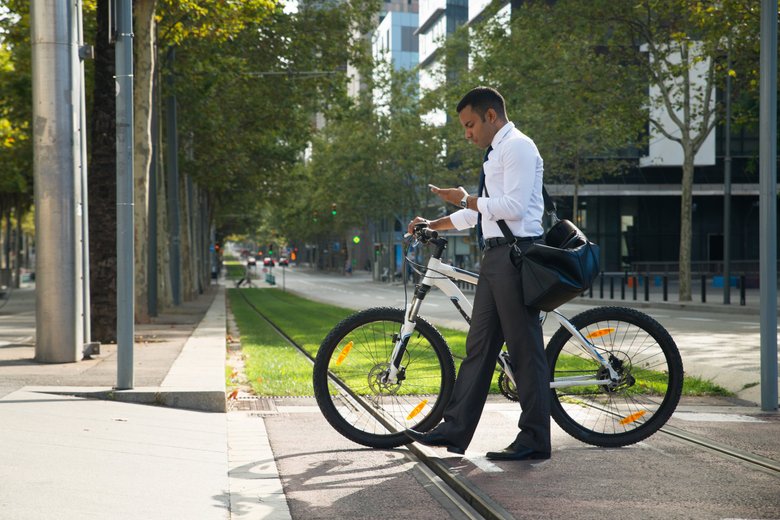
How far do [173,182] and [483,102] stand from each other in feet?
78.3

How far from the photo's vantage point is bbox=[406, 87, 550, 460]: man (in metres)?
5.88

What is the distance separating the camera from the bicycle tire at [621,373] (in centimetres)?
639

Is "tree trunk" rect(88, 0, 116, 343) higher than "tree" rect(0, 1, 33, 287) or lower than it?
lower

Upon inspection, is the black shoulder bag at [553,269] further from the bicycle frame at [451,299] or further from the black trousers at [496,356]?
the bicycle frame at [451,299]

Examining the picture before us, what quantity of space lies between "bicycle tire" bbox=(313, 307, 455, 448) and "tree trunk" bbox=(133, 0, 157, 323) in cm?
1426

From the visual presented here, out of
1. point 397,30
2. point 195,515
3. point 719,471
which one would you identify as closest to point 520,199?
point 719,471

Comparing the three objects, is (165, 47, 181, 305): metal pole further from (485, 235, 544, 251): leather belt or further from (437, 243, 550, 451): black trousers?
(437, 243, 550, 451): black trousers

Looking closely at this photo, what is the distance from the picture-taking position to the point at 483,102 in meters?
6.01

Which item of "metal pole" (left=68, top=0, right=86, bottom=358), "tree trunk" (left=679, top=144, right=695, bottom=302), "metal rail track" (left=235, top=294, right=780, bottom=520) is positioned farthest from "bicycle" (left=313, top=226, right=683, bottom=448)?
"tree trunk" (left=679, top=144, right=695, bottom=302)

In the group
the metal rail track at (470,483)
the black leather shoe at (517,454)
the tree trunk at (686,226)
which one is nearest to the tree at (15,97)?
the metal rail track at (470,483)

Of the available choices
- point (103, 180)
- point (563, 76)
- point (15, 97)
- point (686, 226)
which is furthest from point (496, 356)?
point (563, 76)

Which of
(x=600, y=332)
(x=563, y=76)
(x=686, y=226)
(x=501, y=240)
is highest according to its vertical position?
Result: (x=563, y=76)

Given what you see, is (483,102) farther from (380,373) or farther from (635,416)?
(635,416)

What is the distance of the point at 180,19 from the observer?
914 inches
